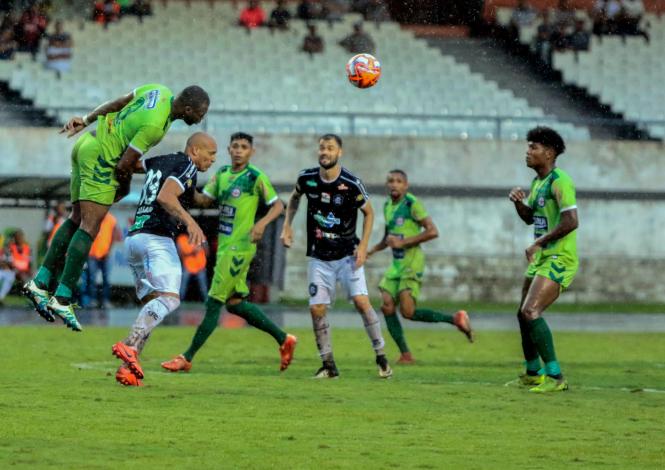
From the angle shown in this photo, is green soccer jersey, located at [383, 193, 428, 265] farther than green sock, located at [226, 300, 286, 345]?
Yes

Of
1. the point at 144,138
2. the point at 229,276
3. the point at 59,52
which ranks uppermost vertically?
the point at 59,52

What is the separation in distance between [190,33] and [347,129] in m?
5.73

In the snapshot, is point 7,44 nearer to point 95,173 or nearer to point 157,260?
point 95,173

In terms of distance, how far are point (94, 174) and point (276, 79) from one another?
22262mm

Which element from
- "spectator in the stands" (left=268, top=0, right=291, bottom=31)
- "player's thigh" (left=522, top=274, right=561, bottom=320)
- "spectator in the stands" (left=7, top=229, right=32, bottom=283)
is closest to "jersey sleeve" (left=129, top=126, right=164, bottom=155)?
"player's thigh" (left=522, top=274, right=561, bottom=320)

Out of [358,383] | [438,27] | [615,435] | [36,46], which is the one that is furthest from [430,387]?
[438,27]

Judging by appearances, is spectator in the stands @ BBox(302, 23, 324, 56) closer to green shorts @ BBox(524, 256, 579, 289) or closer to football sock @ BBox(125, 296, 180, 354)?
green shorts @ BBox(524, 256, 579, 289)

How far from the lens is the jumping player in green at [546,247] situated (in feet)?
39.5

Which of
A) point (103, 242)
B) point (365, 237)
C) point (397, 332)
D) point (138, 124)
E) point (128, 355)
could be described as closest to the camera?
point (128, 355)

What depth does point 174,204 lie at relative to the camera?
36.3ft

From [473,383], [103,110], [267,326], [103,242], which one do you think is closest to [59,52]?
[103,242]

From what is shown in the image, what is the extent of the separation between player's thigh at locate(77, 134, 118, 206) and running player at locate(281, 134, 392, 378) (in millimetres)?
2113

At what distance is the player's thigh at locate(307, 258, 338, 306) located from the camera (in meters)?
13.3

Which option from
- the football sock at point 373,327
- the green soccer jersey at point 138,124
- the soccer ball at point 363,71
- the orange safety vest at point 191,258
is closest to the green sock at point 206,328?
the football sock at point 373,327
